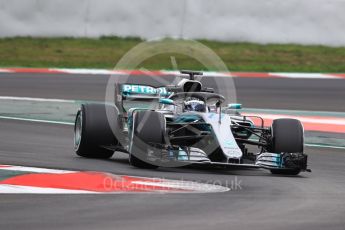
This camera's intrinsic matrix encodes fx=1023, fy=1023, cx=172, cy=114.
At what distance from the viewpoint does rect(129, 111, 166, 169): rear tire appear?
1091 cm

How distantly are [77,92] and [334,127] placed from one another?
6.21m

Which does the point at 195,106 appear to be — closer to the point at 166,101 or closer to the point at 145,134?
the point at 166,101

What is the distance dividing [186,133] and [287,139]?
1.12 metres

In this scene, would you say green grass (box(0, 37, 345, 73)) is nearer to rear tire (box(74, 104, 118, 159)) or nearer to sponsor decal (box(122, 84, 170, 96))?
sponsor decal (box(122, 84, 170, 96))

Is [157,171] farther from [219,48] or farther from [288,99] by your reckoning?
[219,48]

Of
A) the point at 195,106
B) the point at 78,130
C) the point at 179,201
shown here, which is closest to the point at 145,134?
the point at 195,106

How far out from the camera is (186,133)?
37.4 feet

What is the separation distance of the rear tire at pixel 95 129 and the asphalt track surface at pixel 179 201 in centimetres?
22

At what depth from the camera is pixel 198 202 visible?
27.4ft

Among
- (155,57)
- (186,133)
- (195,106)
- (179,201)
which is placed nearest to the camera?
(179,201)

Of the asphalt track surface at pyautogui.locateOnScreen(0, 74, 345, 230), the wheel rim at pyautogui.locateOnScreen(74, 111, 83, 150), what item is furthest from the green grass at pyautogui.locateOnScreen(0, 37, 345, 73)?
the wheel rim at pyautogui.locateOnScreen(74, 111, 83, 150)

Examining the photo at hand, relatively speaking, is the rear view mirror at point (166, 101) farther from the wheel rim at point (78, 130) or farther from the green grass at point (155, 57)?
the green grass at point (155, 57)

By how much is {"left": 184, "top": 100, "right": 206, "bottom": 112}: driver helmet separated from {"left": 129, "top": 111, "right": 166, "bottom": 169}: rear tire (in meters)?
0.62

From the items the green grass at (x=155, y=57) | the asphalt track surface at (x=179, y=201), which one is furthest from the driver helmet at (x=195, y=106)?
the green grass at (x=155, y=57)
